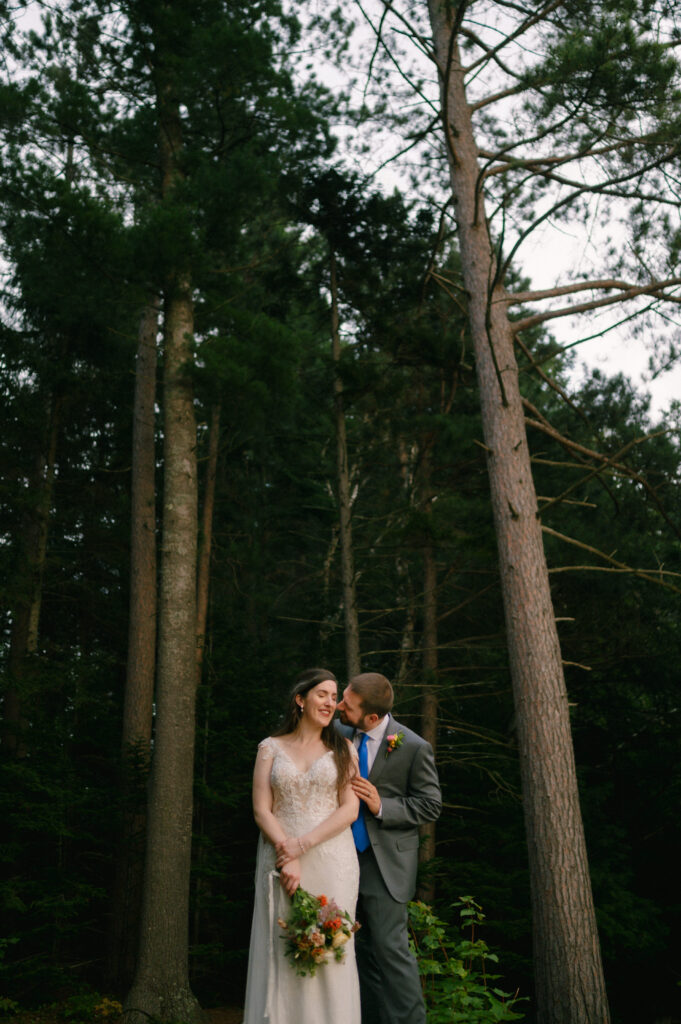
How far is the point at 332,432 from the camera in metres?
10.9

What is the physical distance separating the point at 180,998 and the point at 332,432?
20.9 ft

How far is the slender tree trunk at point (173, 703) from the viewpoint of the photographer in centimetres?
699

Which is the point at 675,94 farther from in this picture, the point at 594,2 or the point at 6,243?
the point at 6,243

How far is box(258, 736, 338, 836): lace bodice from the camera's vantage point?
3.36 meters

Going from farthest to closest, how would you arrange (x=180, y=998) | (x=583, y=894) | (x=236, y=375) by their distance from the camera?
(x=236, y=375), (x=180, y=998), (x=583, y=894)

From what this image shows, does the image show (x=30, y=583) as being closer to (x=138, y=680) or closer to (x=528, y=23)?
(x=138, y=680)

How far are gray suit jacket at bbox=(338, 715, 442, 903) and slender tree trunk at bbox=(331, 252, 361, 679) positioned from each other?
19.6 ft

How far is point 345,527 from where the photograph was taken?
10125 millimetres

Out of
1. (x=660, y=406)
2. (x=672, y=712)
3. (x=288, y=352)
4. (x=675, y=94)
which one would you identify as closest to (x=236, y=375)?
(x=288, y=352)

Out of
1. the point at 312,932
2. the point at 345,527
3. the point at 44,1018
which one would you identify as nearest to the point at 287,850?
the point at 312,932

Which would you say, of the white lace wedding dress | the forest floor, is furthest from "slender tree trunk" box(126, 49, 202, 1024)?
the white lace wedding dress

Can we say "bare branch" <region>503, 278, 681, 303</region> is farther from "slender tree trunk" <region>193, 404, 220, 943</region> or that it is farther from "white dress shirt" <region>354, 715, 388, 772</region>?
"white dress shirt" <region>354, 715, 388, 772</region>

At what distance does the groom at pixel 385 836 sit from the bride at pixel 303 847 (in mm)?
130

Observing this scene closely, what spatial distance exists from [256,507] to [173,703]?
25.8 feet
